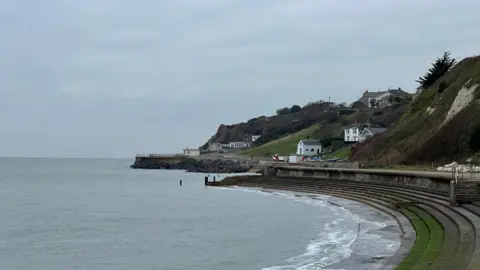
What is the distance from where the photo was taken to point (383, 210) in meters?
35.1

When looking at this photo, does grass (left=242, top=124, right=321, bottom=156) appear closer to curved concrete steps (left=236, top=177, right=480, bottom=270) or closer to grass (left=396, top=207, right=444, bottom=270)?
curved concrete steps (left=236, top=177, right=480, bottom=270)

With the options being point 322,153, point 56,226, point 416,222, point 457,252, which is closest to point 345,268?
point 457,252

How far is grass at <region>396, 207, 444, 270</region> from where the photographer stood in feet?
54.2

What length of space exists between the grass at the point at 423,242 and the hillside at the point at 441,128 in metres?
24.2

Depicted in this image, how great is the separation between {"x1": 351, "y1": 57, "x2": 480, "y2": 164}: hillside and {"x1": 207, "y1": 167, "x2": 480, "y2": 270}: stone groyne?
6575 mm

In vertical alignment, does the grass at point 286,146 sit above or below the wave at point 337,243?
above

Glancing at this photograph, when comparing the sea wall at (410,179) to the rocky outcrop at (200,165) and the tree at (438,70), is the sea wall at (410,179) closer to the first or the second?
the tree at (438,70)

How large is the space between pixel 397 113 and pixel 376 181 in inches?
3989

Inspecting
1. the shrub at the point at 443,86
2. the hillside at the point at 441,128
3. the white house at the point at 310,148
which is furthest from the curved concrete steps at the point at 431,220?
the white house at the point at 310,148

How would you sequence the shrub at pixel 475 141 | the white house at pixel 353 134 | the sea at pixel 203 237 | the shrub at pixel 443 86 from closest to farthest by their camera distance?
the sea at pixel 203 237 < the shrub at pixel 475 141 < the shrub at pixel 443 86 < the white house at pixel 353 134

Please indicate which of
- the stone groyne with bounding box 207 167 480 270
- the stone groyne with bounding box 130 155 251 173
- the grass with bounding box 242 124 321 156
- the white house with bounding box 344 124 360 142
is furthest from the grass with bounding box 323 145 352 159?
the stone groyne with bounding box 207 167 480 270

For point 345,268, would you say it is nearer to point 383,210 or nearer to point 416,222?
point 416,222

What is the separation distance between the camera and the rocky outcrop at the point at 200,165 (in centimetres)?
13612

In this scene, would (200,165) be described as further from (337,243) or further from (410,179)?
(337,243)
